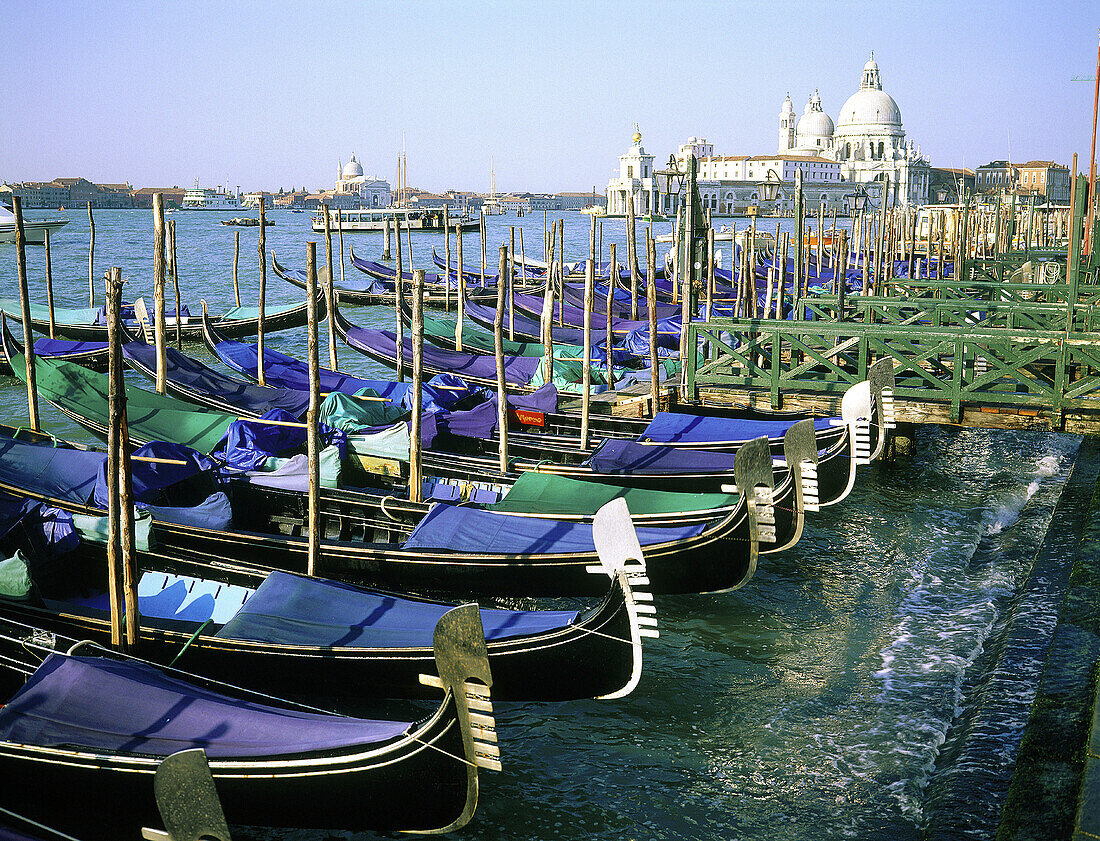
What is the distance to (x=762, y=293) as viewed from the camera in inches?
765

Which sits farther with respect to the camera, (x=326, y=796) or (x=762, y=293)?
(x=762, y=293)

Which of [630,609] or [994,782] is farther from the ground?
[630,609]

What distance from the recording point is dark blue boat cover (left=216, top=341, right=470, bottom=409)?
28.9ft

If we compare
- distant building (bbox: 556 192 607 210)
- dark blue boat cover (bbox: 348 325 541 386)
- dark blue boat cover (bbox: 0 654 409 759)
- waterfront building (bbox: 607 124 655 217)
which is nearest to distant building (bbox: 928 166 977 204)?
waterfront building (bbox: 607 124 655 217)

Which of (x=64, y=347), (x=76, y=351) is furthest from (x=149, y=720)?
(x=64, y=347)

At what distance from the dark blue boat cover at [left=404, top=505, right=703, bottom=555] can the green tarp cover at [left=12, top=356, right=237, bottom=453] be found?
2737mm

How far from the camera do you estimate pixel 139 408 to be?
8320 millimetres

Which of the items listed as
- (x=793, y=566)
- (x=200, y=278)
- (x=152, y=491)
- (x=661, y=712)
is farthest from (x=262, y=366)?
(x=200, y=278)

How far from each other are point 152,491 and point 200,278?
93.5 feet

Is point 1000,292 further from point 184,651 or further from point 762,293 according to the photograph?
point 184,651

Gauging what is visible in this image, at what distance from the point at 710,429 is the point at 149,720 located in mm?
4676

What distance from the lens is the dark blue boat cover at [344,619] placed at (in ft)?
14.5

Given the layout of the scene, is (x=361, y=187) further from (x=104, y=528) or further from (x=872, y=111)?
(x=104, y=528)

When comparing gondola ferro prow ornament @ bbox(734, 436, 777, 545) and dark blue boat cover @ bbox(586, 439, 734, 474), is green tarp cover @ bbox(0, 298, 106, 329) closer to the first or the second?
dark blue boat cover @ bbox(586, 439, 734, 474)
